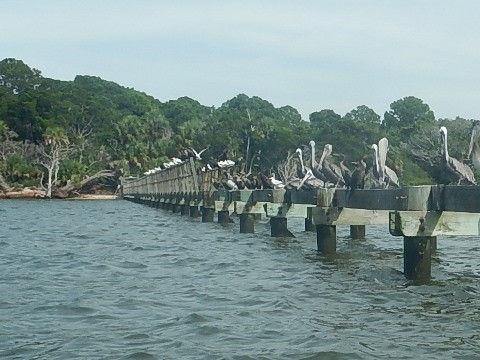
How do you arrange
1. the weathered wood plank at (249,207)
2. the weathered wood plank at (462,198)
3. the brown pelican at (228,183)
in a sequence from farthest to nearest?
the brown pelican at (228,183) < the weathered wood plank at (249,207) < the weathered wood plank at (462,198)

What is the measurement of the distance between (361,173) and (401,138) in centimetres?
5385

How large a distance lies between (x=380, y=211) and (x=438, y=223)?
3.47m

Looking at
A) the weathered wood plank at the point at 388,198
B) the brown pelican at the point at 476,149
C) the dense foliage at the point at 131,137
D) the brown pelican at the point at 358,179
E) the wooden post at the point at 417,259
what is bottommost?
the wooden post at the point at 417,259

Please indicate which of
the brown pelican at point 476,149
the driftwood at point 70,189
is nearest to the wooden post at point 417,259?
the brown pelican at point 476,149

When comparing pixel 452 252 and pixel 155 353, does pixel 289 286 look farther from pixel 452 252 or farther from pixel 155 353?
pixel 452 252

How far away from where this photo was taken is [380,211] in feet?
39.3

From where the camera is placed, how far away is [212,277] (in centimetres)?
980

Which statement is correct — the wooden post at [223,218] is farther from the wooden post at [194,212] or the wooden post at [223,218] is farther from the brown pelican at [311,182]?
the brown pelican at [311,182]

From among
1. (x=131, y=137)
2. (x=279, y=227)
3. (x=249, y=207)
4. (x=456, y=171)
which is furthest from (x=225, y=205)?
(x=131, y=137)

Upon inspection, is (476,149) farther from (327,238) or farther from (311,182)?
(311,182)

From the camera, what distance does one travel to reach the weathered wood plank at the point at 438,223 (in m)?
8.48

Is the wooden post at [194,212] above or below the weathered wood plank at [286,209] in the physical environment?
below

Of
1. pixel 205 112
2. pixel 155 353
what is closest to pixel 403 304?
pixel 155 353

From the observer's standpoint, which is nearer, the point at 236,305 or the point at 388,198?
the point at 236,305
